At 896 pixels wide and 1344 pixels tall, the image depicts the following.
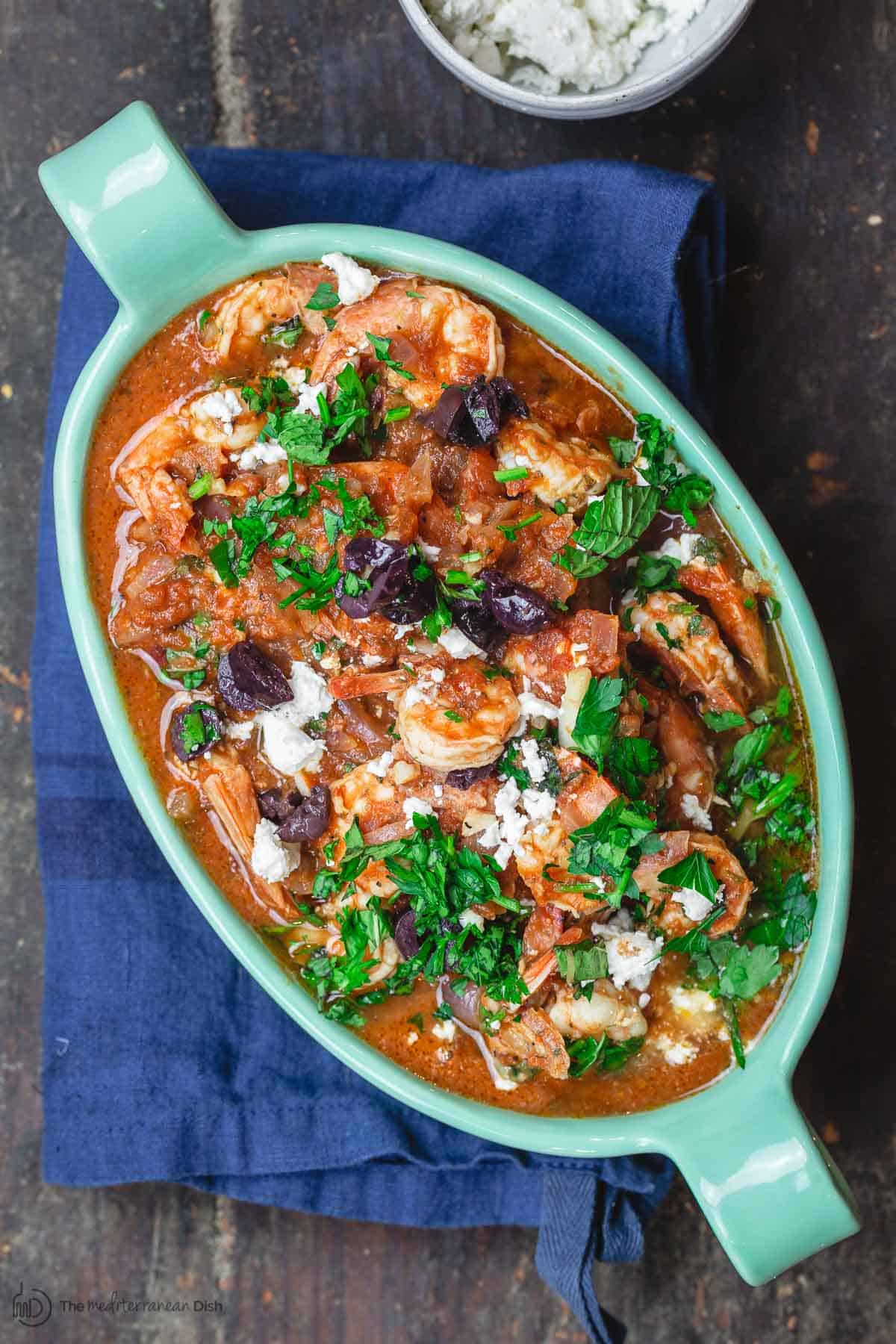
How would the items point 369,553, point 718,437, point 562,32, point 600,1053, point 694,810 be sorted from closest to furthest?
1. point 369,553
2. point 694,810
3. point 600,1053
4. point 562,32
5. point 718,437

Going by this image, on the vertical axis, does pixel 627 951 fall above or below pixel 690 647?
below

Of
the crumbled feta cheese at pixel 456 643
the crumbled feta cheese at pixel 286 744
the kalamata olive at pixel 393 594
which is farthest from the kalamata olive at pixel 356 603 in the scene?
the crumbled feta cheese at pixel 286 744

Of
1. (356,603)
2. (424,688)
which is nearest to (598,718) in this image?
(424,688)

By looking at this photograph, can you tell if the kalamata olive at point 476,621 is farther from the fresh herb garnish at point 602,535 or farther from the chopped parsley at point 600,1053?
the chopped parsley at point 600,1053

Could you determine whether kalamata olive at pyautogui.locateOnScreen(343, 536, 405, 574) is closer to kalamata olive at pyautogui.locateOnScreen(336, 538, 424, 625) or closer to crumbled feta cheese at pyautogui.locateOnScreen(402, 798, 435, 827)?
kalamata olive at pyautogui.locateOnScreen(336, 538, 424, 625)

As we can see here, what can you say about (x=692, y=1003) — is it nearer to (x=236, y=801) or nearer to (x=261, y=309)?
(x=236, y=801)

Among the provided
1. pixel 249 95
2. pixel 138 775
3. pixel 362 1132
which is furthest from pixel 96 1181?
pixel 249 95

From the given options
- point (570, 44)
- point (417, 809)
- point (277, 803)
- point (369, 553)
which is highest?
point (570, 44)
